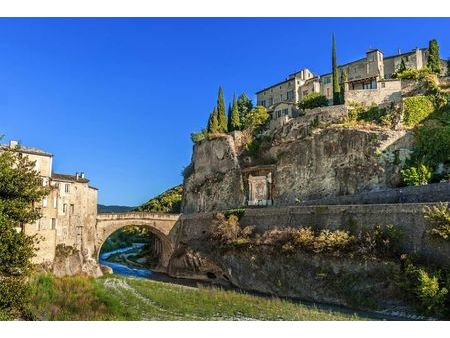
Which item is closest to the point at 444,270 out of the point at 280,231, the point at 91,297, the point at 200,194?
the point at 280,231

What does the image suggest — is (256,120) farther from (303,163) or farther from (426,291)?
(426,291)

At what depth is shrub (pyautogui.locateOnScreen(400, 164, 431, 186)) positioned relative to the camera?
3331 centimetres

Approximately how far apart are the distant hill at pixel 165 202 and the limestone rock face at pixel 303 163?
55.9ft

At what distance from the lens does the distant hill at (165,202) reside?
73.9 m

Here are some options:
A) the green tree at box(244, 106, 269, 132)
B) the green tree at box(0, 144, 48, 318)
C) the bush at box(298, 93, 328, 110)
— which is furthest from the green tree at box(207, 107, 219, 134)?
the green tree at box(0, 144, 48, 318)

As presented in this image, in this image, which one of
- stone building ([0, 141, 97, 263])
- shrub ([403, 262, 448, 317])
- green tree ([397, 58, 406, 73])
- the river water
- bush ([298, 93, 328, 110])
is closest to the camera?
shrub ([403, 262, 448, 317])

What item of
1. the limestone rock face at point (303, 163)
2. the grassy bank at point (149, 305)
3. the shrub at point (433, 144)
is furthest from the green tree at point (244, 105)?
the grassy bank at point (149, 305)

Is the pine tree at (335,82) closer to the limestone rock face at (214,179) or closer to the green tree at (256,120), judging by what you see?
the green tree at (256,120)

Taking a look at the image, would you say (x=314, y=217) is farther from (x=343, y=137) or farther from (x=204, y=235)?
(x=204, y=235)

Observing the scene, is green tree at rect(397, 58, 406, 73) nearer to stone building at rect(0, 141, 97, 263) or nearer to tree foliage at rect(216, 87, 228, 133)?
tree foliage at rect(216, 87, 228, 133)

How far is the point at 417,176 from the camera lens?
33.5 metres

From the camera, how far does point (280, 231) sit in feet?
112

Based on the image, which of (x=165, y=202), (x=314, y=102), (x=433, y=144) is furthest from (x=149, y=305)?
(x=165, y=202)

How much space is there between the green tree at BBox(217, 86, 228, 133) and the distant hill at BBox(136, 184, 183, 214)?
17892 millimetres
